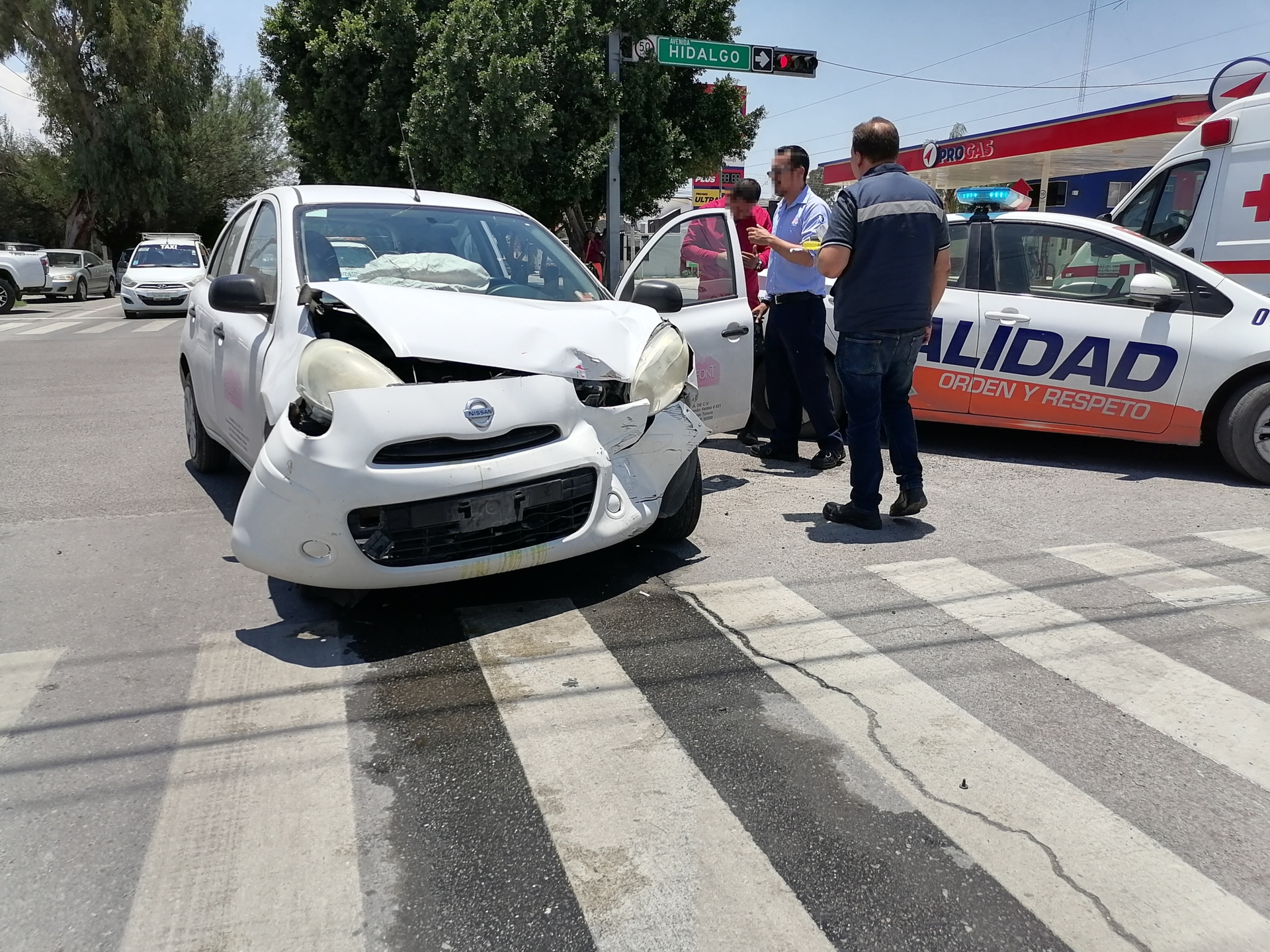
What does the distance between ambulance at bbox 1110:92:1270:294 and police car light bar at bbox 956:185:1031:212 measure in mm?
1264

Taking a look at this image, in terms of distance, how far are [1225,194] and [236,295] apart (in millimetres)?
7318

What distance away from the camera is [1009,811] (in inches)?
107

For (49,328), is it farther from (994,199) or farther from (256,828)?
(256,828)

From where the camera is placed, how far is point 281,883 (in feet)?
7.98

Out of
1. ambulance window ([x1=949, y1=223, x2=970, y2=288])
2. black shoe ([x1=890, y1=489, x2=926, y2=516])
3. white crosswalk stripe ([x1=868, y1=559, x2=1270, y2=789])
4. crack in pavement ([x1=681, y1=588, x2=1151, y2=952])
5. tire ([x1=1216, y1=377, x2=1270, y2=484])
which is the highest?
ambulance window ([x1=949, y1=223, x2=970, y2=288])

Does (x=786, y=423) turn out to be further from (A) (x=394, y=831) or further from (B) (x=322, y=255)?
(A) (x=394, y=831)

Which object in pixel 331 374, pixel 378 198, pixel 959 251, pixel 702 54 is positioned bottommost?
pixel 331 374

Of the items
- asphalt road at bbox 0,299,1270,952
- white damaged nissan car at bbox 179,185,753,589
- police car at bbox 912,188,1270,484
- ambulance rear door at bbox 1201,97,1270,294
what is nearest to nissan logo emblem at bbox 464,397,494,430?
white damaged nissan car at bbox 179,185,753,589

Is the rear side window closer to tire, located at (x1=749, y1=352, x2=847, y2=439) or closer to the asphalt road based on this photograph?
the asphalt road

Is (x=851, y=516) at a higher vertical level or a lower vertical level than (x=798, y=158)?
lower

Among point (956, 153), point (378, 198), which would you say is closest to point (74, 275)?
point (956, 153)

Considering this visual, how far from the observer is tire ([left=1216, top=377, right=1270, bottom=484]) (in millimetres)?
6133

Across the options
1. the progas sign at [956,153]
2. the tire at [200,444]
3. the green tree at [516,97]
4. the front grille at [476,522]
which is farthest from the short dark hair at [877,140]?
the progas sign at [956,153]

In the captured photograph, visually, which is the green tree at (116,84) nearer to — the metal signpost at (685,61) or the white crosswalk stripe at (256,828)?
the metal signpost at (685,61)
